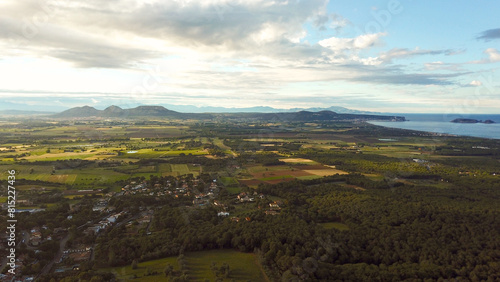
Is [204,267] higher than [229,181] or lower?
lower

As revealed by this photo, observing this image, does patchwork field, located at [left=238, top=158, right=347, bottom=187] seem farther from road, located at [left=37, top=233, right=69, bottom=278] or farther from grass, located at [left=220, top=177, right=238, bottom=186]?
road, located at [left=37, top=233, right=69, bottom=278]

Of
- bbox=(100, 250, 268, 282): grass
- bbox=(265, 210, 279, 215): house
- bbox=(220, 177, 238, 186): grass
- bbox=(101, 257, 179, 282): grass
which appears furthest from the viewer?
bbox=(220, 177, 238, 186): grass

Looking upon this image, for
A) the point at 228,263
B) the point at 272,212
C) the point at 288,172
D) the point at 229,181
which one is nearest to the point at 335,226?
the point at 272,212

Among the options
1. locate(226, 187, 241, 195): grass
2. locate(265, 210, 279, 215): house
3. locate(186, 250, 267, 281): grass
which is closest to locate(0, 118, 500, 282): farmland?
locate(186, 250, 267, 281): grass

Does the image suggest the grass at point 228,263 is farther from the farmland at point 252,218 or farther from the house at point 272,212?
the house at point 272,212

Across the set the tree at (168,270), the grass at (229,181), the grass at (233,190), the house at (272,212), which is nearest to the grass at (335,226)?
the house at (272,212)

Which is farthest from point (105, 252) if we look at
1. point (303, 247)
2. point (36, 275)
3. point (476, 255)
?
point (476, 255)

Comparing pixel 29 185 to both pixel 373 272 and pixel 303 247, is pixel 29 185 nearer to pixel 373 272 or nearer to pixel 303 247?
pixel 303 247

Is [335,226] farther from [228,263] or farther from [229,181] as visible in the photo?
[229,181]
